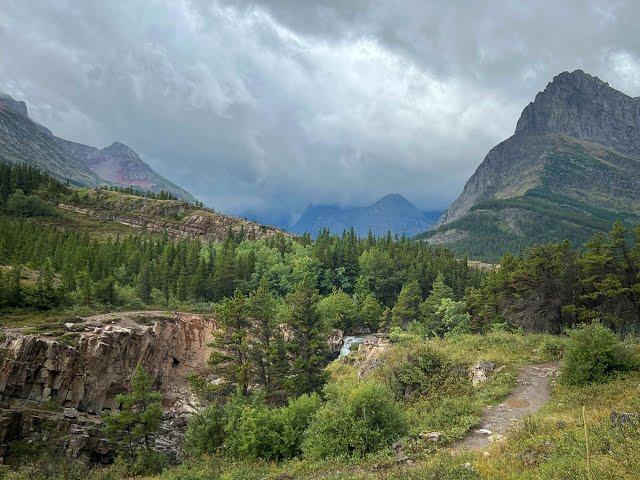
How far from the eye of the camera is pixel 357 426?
2038cm

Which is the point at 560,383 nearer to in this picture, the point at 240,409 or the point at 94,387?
the point at 240,409

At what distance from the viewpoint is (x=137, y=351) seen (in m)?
51.8

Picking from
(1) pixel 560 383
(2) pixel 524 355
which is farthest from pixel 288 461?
(2) pixel 524 355

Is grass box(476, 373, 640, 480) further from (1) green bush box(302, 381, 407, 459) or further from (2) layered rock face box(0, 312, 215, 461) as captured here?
(2) layered rock face box(0, 312, 215, 461)

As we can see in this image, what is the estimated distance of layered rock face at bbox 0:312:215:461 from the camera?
36.9 metres

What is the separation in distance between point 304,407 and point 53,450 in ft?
80.3

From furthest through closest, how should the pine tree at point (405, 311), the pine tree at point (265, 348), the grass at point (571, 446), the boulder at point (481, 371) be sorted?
the pine tree at point (405, 311) < the pine tree at point (265, 348) < the boulder at point (481, 371) < the grass at point (571, 446)

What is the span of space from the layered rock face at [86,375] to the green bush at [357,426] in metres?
23.2

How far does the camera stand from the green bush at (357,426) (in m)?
20.0

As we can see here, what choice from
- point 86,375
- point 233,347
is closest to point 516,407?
point 233,347

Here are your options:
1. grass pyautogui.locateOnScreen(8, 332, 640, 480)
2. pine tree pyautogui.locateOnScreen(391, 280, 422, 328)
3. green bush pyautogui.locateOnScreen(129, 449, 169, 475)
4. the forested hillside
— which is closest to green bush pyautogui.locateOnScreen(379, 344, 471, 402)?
the forested hillside

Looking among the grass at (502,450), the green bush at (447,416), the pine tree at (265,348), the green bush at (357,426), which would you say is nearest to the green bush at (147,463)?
the grass at (502,450)

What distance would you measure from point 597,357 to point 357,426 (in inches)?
603

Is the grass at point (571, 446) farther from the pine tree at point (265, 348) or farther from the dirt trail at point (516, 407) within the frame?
the pine tree at point (265, 348)
